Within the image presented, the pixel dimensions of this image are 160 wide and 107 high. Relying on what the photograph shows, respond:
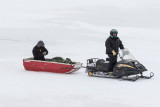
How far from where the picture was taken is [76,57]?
12594 millimetres

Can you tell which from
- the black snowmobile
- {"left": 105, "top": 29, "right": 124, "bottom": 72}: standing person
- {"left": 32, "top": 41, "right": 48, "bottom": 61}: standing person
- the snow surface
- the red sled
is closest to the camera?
the snow surface

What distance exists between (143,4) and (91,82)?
32054mm

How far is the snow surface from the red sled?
21 centimetres

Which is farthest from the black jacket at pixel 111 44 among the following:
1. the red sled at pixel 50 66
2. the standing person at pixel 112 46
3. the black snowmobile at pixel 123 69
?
the red sled at pixel 50 66

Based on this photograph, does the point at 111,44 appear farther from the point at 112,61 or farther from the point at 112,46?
the point at 112,61

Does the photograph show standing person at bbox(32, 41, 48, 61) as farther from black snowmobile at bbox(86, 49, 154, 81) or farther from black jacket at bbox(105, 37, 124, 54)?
black jacket at bbox(105, 37, 124, 54)

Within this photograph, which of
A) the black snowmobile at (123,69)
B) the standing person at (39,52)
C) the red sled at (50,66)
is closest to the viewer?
the black snowmobile at (123,69)

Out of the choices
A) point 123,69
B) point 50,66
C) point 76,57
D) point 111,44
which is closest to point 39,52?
point 50,66

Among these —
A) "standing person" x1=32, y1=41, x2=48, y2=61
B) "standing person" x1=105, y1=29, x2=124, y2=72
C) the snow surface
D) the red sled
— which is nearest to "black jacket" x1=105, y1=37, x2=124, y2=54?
"standing person" x1=105, y1=29, x2=124, y2=72

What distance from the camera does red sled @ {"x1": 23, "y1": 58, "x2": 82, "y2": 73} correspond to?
934cm

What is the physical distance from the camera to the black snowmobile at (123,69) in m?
8.60

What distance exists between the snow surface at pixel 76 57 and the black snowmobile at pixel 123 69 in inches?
9.4

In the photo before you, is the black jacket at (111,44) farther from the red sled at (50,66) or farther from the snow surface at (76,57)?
the red sled at (50,66)

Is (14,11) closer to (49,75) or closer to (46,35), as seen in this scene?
(46,35)
